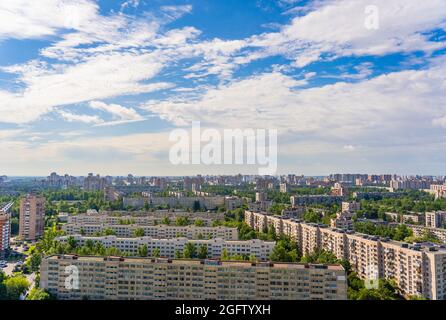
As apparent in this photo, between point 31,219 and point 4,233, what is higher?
point 31,219

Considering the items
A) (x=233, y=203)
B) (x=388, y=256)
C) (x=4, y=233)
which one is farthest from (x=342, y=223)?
(x=4, y=233)

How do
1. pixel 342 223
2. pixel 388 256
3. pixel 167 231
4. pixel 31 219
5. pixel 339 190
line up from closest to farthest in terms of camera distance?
1. pixel 388 256
2. pixel 167 231
3. pixel 342 223
4. pixel 31 219
5. pixel 339 190

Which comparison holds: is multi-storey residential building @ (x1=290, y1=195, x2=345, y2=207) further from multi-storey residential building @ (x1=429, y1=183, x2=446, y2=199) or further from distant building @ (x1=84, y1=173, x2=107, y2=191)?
distant building @ (x1=84, y1=173, x2=107, y2=191)

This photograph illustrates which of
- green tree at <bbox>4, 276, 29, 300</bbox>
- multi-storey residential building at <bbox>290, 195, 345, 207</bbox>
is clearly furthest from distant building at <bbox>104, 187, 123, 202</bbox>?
green tree at <bbox>4, 276, 29, 300</bbox>

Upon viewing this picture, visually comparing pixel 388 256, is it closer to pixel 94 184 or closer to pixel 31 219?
pixel 31 219

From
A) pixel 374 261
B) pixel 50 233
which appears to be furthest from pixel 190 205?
pixel 374 261

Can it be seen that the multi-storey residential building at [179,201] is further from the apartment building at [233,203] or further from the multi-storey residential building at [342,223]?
the multi-storey residential building at [342,223]

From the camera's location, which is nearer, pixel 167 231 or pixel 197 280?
pixel 197 280
